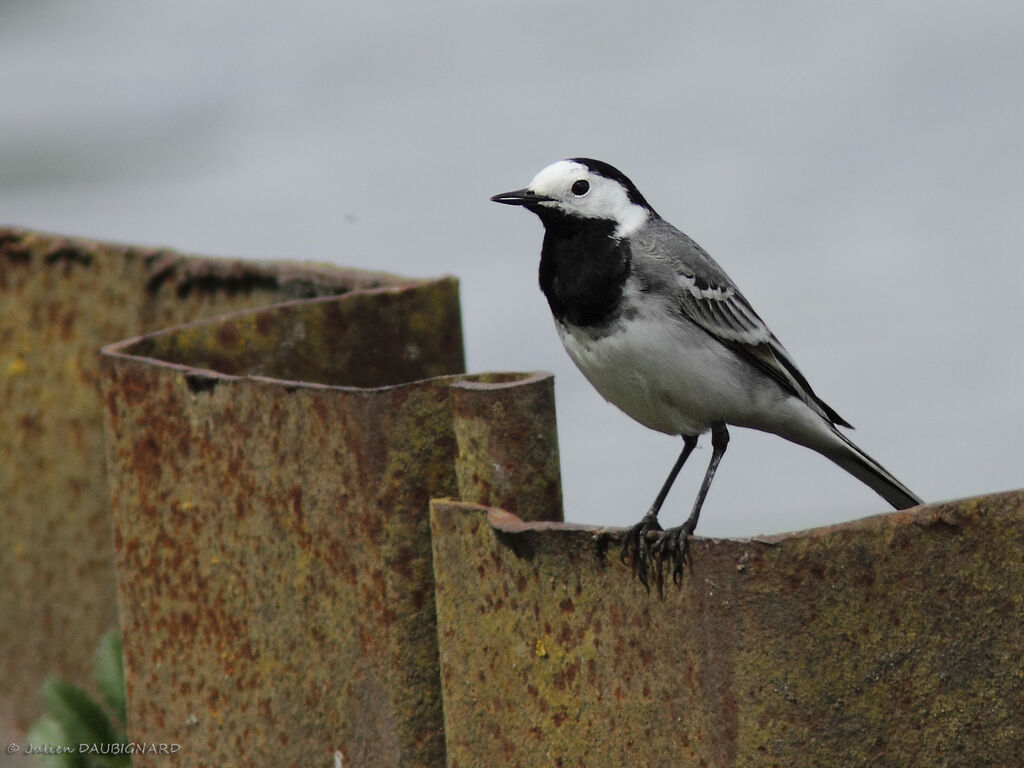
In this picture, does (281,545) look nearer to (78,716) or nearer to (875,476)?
(78,716)

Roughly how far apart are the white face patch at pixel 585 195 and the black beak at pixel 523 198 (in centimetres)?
1

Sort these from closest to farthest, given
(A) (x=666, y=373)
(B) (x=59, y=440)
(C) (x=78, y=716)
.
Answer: (A) (x=666, y=373) → (C) (x=78, y=716) → (B) (x=59, y=440)

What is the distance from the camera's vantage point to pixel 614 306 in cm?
423

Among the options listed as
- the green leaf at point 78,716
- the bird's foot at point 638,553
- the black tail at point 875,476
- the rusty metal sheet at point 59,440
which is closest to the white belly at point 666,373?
the black tail at point 875,476

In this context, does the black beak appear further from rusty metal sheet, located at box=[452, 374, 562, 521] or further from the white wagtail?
rusty metal sheet, located at box=[452, 374, 562, 521]

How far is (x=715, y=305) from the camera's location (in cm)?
438

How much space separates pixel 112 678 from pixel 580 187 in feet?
6.14

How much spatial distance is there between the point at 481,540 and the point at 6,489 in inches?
101

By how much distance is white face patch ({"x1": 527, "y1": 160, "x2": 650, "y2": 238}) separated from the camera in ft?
14.7

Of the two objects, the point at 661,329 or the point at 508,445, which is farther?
the point at 661,329

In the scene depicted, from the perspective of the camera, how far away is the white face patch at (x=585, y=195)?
14.7 feet

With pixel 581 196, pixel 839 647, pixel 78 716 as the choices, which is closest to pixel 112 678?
pixel 78 716

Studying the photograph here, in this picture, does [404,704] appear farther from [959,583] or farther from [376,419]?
[959,583]

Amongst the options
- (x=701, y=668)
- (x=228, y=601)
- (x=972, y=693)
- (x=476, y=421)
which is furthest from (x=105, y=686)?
(x=972, y=693)
